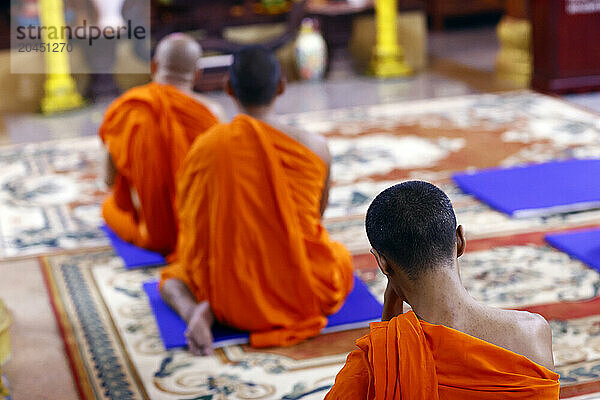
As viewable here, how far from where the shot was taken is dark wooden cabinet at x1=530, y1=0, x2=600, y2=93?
752cm

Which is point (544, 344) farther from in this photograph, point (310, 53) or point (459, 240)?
point (310, 53)

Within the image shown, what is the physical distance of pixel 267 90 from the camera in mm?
3555

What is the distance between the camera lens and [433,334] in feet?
6.29

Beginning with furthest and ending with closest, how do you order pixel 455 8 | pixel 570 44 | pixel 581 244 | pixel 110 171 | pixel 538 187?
1. pixel 455 8
2. pixel 570 44
3. pixel 538 187
4. pixel 110 171
5. pixel 581 244

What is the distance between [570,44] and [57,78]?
444 centimetres

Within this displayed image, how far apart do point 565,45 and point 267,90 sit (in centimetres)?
472

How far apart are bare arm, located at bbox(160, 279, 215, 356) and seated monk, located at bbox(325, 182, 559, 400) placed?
1.50m

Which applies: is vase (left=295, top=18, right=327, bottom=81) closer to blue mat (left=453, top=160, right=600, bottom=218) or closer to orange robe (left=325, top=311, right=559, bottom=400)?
blue mat (left=453, top=160, right=600, bottom=218)

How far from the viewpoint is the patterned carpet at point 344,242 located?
10.9ft

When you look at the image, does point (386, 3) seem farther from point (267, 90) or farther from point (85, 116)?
point (267, 90)

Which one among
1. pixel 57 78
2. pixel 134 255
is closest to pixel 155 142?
pixel 134 255

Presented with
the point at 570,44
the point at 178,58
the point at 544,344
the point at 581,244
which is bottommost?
the point at 581,244

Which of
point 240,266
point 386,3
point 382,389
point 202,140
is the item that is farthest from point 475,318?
point 386,3

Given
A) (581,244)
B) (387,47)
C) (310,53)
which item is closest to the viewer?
(581,244)
